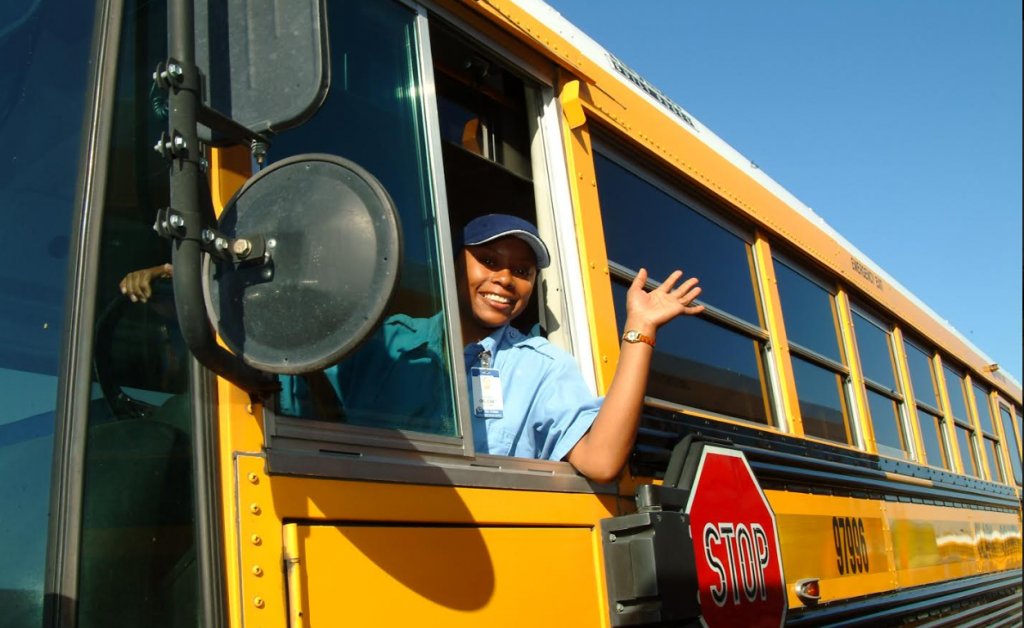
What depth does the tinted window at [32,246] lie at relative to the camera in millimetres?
1173

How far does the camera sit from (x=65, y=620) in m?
1.08

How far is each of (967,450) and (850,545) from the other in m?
2.79

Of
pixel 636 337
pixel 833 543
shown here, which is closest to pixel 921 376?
pixel 833 543

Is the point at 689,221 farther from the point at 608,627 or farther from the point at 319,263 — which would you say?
the point at 319,263

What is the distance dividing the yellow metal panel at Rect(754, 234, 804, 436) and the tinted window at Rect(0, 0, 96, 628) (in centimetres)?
223

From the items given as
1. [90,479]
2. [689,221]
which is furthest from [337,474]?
[689,221]

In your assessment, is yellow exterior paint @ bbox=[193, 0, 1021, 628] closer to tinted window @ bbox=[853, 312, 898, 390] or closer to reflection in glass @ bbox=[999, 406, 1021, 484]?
tinted window @ bbox=[853, 312, 898, 390]

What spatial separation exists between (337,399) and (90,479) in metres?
0.38

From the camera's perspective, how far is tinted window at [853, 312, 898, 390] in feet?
12.7

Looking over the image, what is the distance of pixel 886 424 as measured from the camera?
396 cm

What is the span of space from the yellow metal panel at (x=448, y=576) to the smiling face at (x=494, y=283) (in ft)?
1.85

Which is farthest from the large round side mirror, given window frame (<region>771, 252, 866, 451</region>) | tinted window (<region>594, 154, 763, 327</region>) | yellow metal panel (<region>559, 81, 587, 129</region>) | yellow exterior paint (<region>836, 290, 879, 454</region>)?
yellow exterior paint (<region>836, 290, 879, 454</region>)

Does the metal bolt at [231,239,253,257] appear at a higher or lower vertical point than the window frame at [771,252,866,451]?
lower

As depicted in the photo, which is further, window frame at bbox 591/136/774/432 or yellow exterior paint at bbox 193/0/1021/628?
window frame at bbox 591/136/774/432
